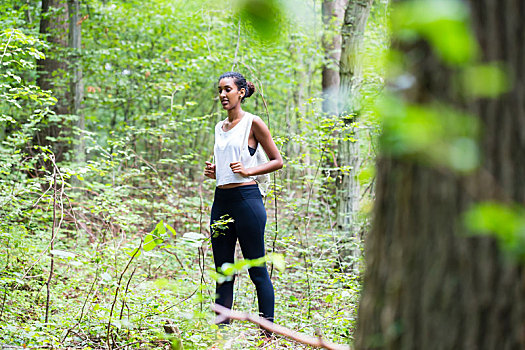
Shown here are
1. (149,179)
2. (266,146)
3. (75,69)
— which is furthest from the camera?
(75,69)

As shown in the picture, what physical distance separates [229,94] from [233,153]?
1.65 ft

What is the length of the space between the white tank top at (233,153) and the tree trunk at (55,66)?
5836 millimetres

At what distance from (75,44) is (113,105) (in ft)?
8.21

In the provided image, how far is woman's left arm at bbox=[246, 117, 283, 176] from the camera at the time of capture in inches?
146

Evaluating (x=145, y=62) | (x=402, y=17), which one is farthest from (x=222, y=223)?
(x=145, y=62)

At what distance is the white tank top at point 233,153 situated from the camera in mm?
3643

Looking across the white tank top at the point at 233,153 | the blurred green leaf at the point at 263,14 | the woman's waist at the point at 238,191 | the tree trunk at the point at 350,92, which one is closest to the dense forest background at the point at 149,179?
the blurred green leaf at the point at 263,14

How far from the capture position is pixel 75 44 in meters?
8.98

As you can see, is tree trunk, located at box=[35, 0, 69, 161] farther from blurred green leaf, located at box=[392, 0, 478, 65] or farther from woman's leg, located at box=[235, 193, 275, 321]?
blurred green leaf, located at box=[392, 0, 478, 65]

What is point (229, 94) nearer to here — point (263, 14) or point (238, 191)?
point (238, 191)

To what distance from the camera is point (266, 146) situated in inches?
149

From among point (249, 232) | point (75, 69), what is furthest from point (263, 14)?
point (75, 69)

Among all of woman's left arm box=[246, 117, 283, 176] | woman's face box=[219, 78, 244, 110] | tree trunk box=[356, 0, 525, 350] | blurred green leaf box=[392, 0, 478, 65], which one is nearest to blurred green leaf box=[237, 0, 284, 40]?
tree trunk box=[356, 0, 525, 350]

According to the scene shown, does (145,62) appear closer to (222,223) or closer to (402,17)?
(222,223)
